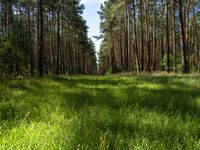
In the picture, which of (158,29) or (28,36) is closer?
(28,36)

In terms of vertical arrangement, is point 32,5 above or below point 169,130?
above

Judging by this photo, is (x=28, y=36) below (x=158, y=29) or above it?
below

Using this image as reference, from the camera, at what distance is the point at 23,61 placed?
29859mm

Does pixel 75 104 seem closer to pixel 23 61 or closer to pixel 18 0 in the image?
pixel 23 61

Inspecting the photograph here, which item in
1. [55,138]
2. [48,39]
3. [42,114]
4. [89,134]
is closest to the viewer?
[55,138]

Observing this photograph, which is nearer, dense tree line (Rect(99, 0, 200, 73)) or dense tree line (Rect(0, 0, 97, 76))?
dense tree line (Rect(0, 0, 97, 76))

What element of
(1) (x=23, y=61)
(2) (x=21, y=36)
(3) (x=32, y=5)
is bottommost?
(1) (x=23, y=61)

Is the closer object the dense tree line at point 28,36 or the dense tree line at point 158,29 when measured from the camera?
the dense tree line at point 28,36

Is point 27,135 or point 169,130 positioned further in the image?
point 169,130

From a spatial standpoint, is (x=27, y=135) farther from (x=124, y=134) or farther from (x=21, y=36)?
(x=21, y=36)

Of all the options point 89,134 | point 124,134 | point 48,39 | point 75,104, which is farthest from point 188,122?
point 48,39

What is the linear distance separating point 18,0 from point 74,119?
47993 millimetres

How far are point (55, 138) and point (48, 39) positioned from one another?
208 ft

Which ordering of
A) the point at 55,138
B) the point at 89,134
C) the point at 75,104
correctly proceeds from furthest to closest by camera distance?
the point at 75,104, the point at 89,134, the point at 55,138
